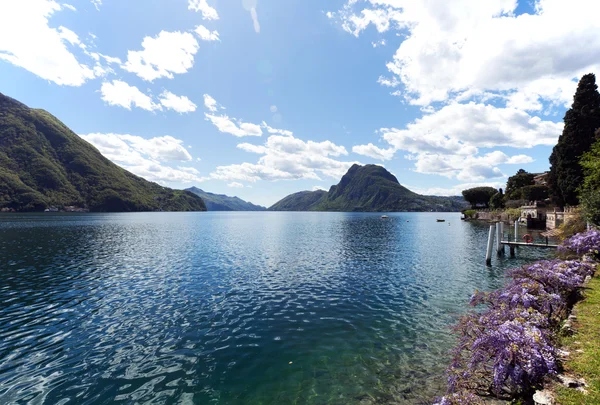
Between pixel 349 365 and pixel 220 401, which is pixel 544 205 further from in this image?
pixel 220 401

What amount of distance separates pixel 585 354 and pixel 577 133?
269 ft

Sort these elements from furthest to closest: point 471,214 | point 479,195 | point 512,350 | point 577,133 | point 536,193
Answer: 1. point 479,195
2. point 471,214
3. point 536,193
4. point 577,133
5. point 512,350

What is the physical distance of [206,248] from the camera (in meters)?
50.9

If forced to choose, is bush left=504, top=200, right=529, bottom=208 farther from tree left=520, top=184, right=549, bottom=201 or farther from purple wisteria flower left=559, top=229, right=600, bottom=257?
purple wisteria flower left=559, top=229, right=600, bottom=257

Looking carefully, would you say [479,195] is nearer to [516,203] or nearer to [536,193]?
[516,203]

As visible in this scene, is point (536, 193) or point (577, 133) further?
point (536, 193)

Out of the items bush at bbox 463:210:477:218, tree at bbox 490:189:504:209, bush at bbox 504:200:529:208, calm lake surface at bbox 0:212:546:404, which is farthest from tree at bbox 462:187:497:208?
calm lake surface at bbox 0:212:546:404

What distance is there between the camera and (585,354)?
366 inches

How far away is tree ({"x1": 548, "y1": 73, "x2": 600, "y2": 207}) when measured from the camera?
6347cm

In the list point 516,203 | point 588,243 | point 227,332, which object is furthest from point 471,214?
point 227,332

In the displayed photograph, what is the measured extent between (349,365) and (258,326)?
6720 millimetres

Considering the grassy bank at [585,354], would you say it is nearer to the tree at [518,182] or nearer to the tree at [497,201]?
the tree at [518,182]

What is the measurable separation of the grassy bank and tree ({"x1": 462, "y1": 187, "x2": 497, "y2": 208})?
18916 centimetres

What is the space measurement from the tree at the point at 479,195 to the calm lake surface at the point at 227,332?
167050 mm
